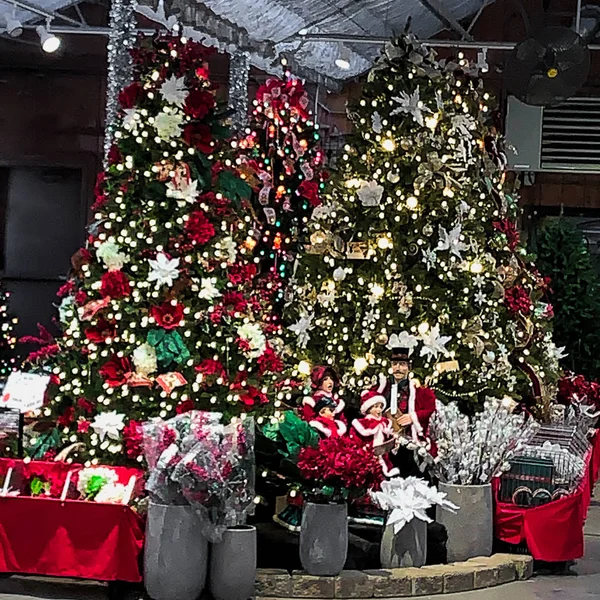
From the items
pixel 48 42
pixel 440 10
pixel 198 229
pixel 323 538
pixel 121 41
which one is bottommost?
pixel 323 538

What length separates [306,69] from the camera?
13586 mm

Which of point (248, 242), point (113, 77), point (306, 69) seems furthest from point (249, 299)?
point (306, 69)

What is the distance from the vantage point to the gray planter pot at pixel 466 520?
6641 millimetres

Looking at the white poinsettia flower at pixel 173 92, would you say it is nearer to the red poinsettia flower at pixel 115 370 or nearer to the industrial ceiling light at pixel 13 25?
the red poinsettia flower at pixel 115 370

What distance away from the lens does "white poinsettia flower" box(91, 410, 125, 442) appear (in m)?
6.52

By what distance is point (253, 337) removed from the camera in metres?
6.99

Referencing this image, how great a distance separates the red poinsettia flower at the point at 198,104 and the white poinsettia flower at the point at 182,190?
0.39 metres

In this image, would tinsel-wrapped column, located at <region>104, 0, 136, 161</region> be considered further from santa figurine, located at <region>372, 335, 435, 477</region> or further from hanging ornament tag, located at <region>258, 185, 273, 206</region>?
santa figurine, located at <region>372, 335, 435, 477</region>

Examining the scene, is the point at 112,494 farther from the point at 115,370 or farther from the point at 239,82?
the point at 239,82

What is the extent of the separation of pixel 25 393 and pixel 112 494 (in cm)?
119

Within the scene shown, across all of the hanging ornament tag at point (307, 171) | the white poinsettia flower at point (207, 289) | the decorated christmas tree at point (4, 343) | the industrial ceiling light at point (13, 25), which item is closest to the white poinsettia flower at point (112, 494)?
the white poinsettia flower at point (207, 289)

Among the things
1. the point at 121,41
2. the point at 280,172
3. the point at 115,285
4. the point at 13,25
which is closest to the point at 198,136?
the point at 115,285

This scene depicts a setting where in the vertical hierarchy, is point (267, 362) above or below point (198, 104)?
below

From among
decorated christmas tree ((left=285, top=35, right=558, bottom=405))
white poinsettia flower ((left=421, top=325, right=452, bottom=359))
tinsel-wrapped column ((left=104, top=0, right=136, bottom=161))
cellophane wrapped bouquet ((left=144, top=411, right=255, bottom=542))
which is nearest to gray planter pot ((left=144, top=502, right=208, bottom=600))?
cellophane wrapped bouquet ((left=144, top=411, right=255, bottom=542))
